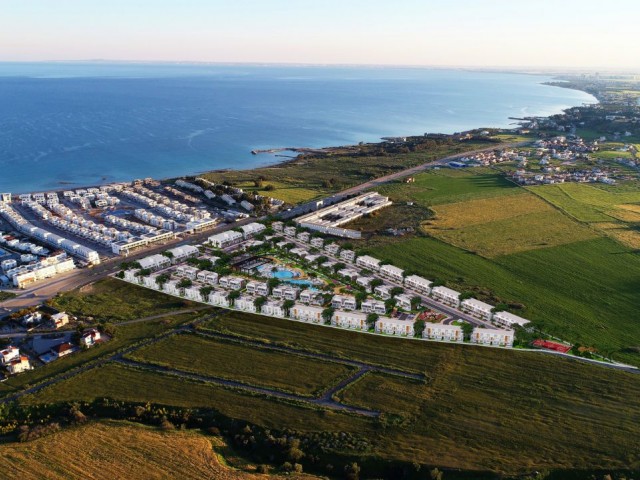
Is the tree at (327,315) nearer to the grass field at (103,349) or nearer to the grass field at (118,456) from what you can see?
the grass field at (103,349)

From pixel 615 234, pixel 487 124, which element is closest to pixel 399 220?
pixel 615 234

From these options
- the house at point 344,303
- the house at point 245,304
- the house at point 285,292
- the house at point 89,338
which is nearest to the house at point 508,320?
the house at point 344,303

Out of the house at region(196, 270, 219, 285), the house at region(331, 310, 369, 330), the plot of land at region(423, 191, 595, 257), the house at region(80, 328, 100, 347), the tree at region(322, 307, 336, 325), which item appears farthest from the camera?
the plot of land at region(423, 191, 595, 257)

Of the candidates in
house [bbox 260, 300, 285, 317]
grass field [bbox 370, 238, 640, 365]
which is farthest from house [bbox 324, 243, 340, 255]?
house [bbox 260, 300, 285, 317]

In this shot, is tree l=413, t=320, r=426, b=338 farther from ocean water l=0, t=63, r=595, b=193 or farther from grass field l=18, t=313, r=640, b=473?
ocean water l=0, t=63, r=595, b=193

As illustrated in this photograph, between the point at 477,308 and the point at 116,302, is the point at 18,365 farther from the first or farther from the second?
the point at 477,308

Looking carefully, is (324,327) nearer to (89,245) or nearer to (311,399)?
(311,399)
